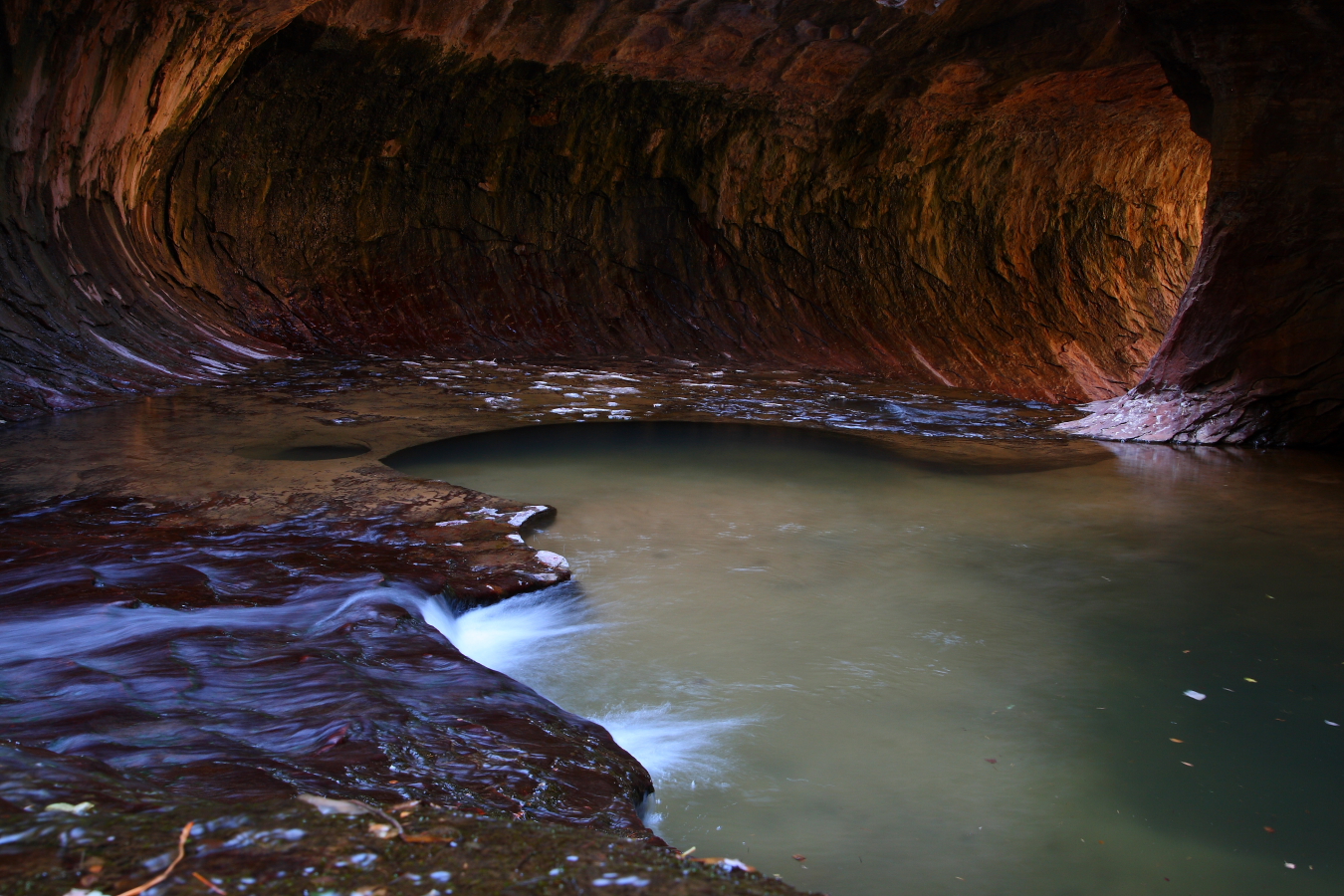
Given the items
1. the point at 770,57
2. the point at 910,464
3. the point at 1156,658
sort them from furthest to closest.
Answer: the point at 770,57 → the point at 910,464 → the point at 1156,658

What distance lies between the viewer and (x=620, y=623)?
10.5 feet

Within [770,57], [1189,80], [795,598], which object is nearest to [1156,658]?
[795,598]

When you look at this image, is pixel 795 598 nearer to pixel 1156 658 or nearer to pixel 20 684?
pixel 1156 658

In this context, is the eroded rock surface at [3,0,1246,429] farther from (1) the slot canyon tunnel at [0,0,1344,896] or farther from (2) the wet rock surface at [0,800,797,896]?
(2) the wet rock surface at [0,800,797,896]

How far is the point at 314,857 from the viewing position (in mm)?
1271

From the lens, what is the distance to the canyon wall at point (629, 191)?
7426 millimetres

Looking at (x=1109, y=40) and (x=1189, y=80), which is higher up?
(x=1109, y=40)

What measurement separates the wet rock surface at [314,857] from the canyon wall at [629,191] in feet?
21.1

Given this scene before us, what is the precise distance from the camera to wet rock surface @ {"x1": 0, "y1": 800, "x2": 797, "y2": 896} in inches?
46.4

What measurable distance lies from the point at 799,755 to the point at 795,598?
112 cm

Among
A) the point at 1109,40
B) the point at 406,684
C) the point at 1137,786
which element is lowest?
the point at 1137,786

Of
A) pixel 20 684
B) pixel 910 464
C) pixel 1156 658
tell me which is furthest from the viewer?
pixel 910 464

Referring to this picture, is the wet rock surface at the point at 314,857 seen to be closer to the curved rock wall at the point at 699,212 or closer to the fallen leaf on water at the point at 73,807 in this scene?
the fallen leaf on water at the point at 73,807

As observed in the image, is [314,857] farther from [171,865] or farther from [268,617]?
[268,617]
